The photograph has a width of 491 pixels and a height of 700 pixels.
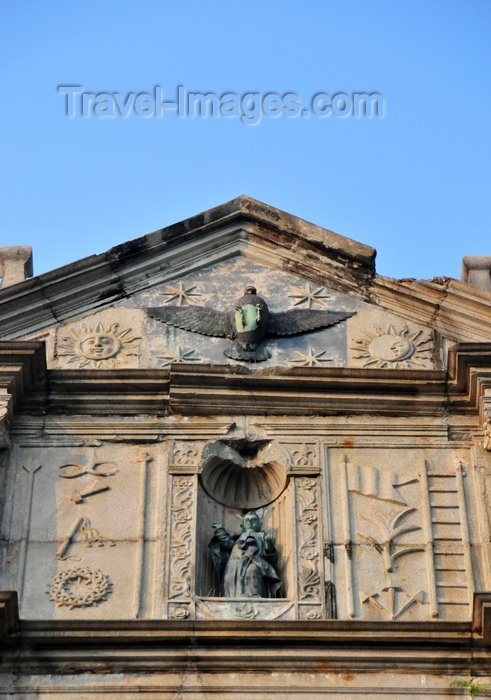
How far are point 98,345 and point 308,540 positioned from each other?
2.66 m

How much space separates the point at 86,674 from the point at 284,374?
3.20 meters

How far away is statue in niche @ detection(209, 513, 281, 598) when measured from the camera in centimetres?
1405

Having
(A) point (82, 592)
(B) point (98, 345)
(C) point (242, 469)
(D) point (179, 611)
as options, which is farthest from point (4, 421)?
(D) point (179, 611)

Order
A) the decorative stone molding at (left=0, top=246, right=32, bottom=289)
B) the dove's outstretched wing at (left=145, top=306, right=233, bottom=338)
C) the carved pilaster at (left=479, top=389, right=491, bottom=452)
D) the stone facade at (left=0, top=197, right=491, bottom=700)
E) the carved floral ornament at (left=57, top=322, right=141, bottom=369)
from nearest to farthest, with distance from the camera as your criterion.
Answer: the stone facade at (left=0, top=197, right=491, bottom=700) < the carved pilaster at (left=479, top=389, right=491, bottom=452) < the carved floral ornament at (left=57, top=322, right=141, bottom=369) < the dove's outstretched wing at (left=145, top=306, right=233, bottom=338) < the decorative stone molding at (left=0, top=246, right=32, bottom=289)

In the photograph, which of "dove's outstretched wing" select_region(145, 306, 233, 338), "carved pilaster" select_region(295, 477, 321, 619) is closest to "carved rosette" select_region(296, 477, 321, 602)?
"carved pilaster" select_region(295, 477, 321, 619)

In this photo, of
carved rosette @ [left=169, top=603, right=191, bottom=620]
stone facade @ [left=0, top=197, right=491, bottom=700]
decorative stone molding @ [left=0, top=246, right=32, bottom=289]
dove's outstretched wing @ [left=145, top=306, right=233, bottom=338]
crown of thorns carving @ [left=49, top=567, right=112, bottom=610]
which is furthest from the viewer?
decorative stone molding @ [left=0, top=246, right=32, bottom=289]

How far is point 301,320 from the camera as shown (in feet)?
51.6

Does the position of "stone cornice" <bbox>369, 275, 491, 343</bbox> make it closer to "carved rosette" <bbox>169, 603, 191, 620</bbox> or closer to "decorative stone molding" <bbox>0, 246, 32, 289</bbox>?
"decorative stone molding" <bbox>0, 246, 32, 289</bbox>

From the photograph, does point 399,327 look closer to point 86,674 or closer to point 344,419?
point 344,419

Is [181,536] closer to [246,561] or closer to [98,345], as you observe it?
[246,561]

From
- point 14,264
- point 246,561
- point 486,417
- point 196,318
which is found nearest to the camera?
point 246,561

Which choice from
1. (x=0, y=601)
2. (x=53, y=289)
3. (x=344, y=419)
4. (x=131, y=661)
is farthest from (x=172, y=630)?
(x=53, y=289)

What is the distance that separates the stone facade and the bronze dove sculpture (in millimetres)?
26

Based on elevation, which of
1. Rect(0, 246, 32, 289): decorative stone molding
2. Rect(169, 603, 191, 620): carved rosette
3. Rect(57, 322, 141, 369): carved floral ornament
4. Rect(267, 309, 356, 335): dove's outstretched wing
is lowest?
Rect(169, 603, 191, 620): carved rosette
